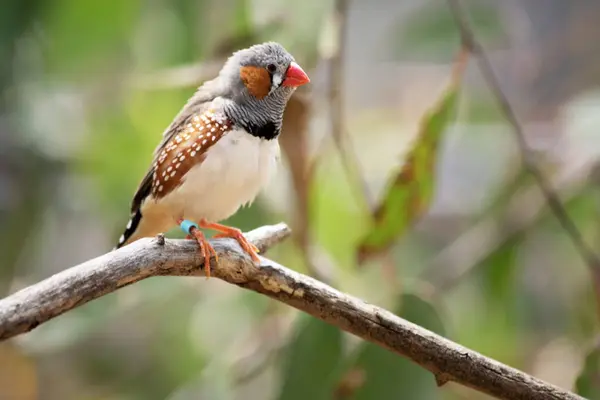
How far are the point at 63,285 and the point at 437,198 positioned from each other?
2501 millimetres

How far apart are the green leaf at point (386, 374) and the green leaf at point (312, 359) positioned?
3.0 inches

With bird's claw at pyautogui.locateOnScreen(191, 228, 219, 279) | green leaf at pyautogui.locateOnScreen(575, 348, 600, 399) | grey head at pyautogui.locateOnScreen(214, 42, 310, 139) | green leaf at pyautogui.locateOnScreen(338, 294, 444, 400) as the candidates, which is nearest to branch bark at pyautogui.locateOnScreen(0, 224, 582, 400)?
bird's claw at pyautogui.locateOnScreen(191, 228, 219, 279)

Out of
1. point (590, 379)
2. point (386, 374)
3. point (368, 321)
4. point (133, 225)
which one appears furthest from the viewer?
point (386, 374)

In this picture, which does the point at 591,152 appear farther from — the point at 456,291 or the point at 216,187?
the point at 216,187

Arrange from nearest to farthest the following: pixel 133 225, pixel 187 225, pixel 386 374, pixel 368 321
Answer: pixel 368 321, pixel 187 225, pixel 133 225, pixel 386 374

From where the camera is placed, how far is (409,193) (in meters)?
1.83

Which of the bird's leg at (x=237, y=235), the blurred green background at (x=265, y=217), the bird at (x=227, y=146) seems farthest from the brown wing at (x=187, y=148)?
the blurred green background at (x=265, y=217)

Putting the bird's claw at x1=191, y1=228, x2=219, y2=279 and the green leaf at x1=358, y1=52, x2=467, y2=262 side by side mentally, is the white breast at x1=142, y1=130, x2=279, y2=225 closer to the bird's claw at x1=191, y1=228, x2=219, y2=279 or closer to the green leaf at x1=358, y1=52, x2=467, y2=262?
the bird's claw at x1=191, y1=228, x2=219, y2=279

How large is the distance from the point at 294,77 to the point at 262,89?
61 millimetres

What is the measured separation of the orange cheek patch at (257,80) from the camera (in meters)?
1.35

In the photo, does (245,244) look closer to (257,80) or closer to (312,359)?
(257,80)

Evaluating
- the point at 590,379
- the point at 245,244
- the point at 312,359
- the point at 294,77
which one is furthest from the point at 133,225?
the point at 590,379

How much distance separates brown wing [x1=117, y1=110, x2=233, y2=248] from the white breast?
1cm

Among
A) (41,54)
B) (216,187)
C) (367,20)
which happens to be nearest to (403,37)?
(367,20)
